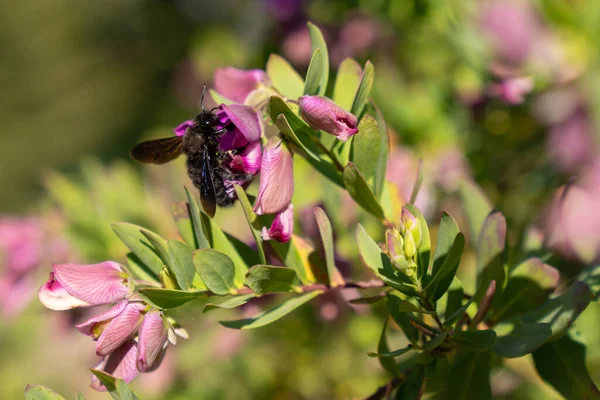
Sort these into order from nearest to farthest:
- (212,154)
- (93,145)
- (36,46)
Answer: (212,154)
(93,145)
(36,46)

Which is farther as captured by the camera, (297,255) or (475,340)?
(297,255)

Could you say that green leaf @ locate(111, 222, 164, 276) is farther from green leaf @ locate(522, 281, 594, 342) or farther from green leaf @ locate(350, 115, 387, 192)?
Answer: green leaf @ locate(522, 281, 594, 342)

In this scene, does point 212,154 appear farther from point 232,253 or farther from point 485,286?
point 485,286

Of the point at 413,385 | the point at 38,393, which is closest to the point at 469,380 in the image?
the point at 413,385

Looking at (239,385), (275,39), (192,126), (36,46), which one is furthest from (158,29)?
(192,126)

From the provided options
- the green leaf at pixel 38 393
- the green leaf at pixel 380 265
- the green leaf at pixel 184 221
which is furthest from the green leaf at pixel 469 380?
the green leaf at pixel 38 393

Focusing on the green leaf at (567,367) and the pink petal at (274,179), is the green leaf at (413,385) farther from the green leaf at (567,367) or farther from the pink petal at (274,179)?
the pink petal at (274,179)

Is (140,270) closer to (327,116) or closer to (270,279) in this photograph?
(270,279)
